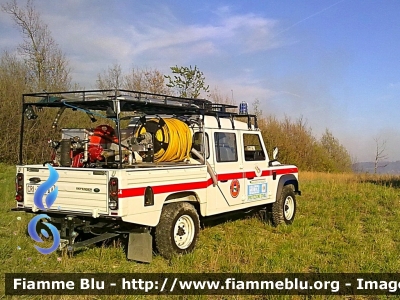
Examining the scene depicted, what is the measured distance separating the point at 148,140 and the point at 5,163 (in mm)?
14614

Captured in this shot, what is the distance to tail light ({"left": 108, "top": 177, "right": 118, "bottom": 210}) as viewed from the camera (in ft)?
17.9

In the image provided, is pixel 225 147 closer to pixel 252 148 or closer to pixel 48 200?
pixel 252 148

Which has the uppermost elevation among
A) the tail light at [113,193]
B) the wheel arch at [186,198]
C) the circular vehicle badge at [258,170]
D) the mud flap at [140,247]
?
the circular vehicle badge at [258,170]

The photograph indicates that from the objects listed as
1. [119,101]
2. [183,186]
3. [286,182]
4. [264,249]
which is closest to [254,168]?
[286,182]

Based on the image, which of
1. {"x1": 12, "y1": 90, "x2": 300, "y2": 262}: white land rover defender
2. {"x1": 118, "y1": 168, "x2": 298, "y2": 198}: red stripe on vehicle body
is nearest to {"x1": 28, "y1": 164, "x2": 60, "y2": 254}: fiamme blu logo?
{"x1": 12, "y1": 90, "x2": 300, "y2": 262}: white land rover defender

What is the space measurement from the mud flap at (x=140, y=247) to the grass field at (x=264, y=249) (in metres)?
0.11

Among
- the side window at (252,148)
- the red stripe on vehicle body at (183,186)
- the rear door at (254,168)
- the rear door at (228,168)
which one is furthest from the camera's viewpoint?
the side window at (252,148)

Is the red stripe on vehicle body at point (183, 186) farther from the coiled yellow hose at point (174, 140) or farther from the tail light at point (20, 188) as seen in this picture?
the tail light at point (20, 188)

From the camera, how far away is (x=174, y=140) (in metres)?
6.97

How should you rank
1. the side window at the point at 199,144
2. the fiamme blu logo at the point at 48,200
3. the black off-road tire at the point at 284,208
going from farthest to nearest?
the black off-road tire at the point at 284,208, the side window at the point at 199,144, the fiamme blu logo at the point at 48,200

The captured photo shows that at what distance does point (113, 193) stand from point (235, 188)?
2870mm

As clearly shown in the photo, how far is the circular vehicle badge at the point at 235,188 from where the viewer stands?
7.66m

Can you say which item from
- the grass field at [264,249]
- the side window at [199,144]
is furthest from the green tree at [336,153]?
the side window at [199,144]

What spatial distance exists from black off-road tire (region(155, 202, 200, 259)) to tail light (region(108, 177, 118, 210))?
3.22 ft
